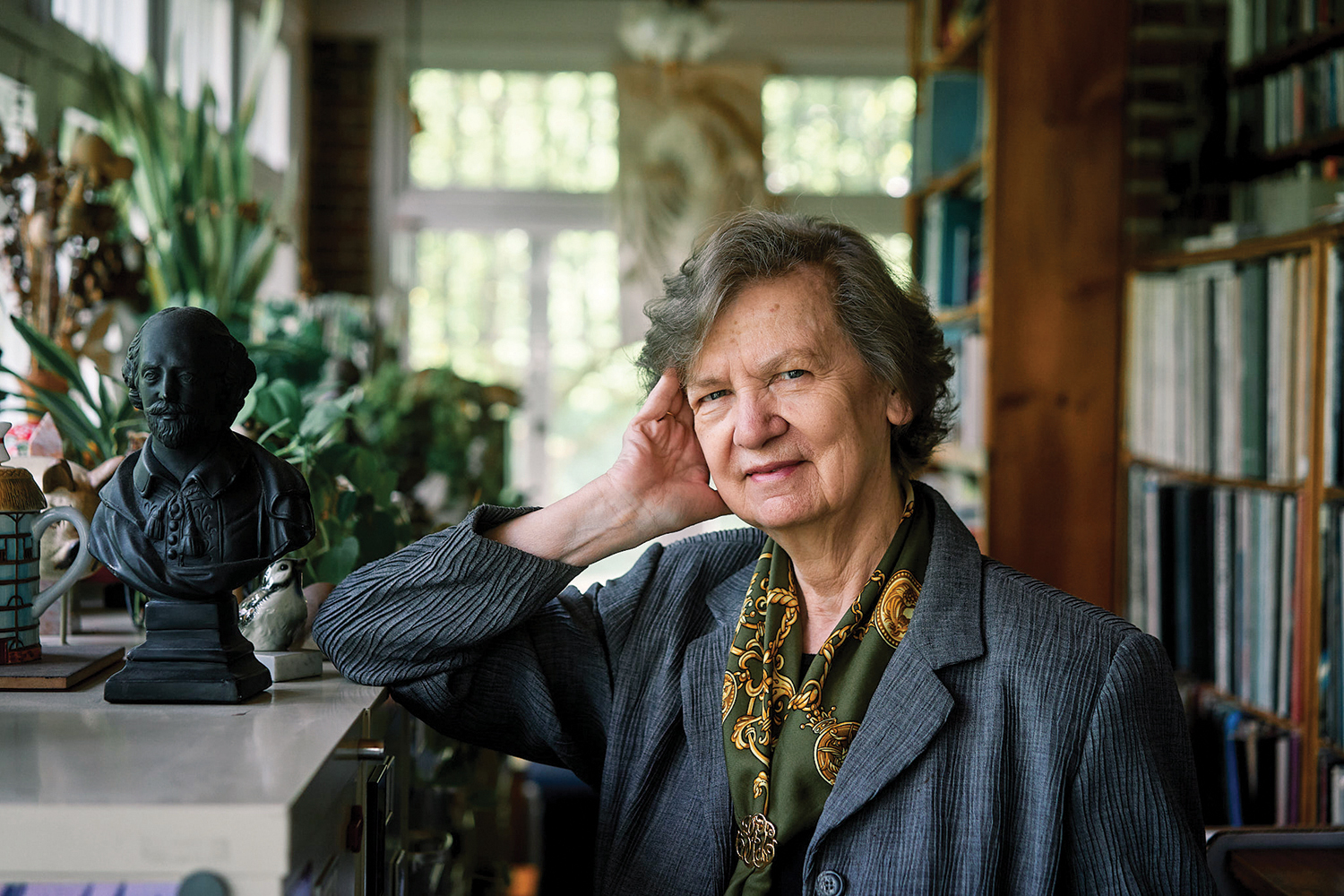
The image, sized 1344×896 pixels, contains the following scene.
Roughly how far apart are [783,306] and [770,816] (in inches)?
23.6

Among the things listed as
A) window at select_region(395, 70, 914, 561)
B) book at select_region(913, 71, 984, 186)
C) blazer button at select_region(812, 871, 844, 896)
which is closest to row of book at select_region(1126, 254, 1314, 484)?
book at select_region(913, 71, 984, 186)

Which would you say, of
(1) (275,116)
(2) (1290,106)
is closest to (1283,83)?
(2) (1290,106)

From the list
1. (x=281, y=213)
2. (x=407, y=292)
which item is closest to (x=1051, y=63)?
(x=281, y=213)

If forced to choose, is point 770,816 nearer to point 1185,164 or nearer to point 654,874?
point 654,874

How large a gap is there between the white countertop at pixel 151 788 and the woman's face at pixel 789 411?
1.80 feet

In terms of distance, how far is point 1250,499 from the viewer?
2.32m

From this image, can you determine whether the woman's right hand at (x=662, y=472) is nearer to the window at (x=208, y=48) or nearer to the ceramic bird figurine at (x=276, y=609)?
Answer: the ceramic bird figurine at (x=276, y=609)

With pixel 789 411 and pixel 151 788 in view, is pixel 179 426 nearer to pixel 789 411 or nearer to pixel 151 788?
pixel 151 788

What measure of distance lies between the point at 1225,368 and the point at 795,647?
1.53m

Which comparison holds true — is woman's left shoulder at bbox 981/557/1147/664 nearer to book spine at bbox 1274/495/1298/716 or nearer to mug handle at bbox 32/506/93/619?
mug handle at bbox 32/506/93/619

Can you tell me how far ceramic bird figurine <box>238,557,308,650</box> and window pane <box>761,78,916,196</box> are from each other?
5.35m

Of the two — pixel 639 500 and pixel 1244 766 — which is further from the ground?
pixel 639 500

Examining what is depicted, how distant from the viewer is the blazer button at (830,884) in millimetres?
1179

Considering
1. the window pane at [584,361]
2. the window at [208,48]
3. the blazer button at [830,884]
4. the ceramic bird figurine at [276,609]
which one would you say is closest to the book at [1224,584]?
the blazer button at [830,884]
